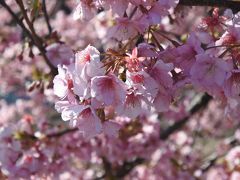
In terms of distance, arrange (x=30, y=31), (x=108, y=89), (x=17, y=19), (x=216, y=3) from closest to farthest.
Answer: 1. (x=108, y=89)
2. (x=216, y=3)
3. (x=17, y=19)
4. (x=30, y=31)

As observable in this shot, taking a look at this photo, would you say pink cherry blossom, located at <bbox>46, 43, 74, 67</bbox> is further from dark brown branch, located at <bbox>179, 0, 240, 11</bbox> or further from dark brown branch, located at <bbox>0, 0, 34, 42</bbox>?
dark brown branch, located at <bbox>179, 0, 240, 11</bbox>

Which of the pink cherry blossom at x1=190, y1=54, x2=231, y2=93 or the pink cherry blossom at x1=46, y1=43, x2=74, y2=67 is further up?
the pink cherry blossom at x1=190, y1=54, x2=231, y2=93

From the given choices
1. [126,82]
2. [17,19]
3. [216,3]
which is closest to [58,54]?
[17,19]

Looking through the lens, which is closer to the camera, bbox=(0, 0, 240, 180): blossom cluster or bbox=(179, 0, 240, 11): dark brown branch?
bbox=(0, 0, 240, 180): blossom cluster

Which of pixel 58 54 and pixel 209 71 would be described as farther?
pixel 58 54

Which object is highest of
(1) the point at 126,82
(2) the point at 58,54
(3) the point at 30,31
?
(1) the point at 126,82

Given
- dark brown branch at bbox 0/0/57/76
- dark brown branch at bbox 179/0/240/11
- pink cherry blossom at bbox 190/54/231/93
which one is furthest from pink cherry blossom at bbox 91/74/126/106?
dark brown branch at bbox 0/0/57/76

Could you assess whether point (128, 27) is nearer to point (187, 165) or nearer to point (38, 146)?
point (38, 146)

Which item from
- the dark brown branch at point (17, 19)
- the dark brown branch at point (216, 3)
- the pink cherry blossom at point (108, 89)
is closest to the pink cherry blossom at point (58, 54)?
the dark brown branch at point (17, 19)

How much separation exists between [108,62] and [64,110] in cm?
20

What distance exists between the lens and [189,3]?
177cm

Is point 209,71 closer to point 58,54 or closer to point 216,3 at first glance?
point 216,3

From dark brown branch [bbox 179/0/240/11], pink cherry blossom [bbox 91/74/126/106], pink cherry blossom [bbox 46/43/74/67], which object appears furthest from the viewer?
pink cherry blossom [bbox 46/43/74/67]

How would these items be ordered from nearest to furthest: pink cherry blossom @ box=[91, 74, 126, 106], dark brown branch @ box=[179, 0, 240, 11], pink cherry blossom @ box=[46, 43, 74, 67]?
pink cherry blossom @ box=[91, 74, 126, 106], dark brown branch @ box=[179, 0, 240, 11], pink cherry blossom @ box=[46, 43, 74, 67]
